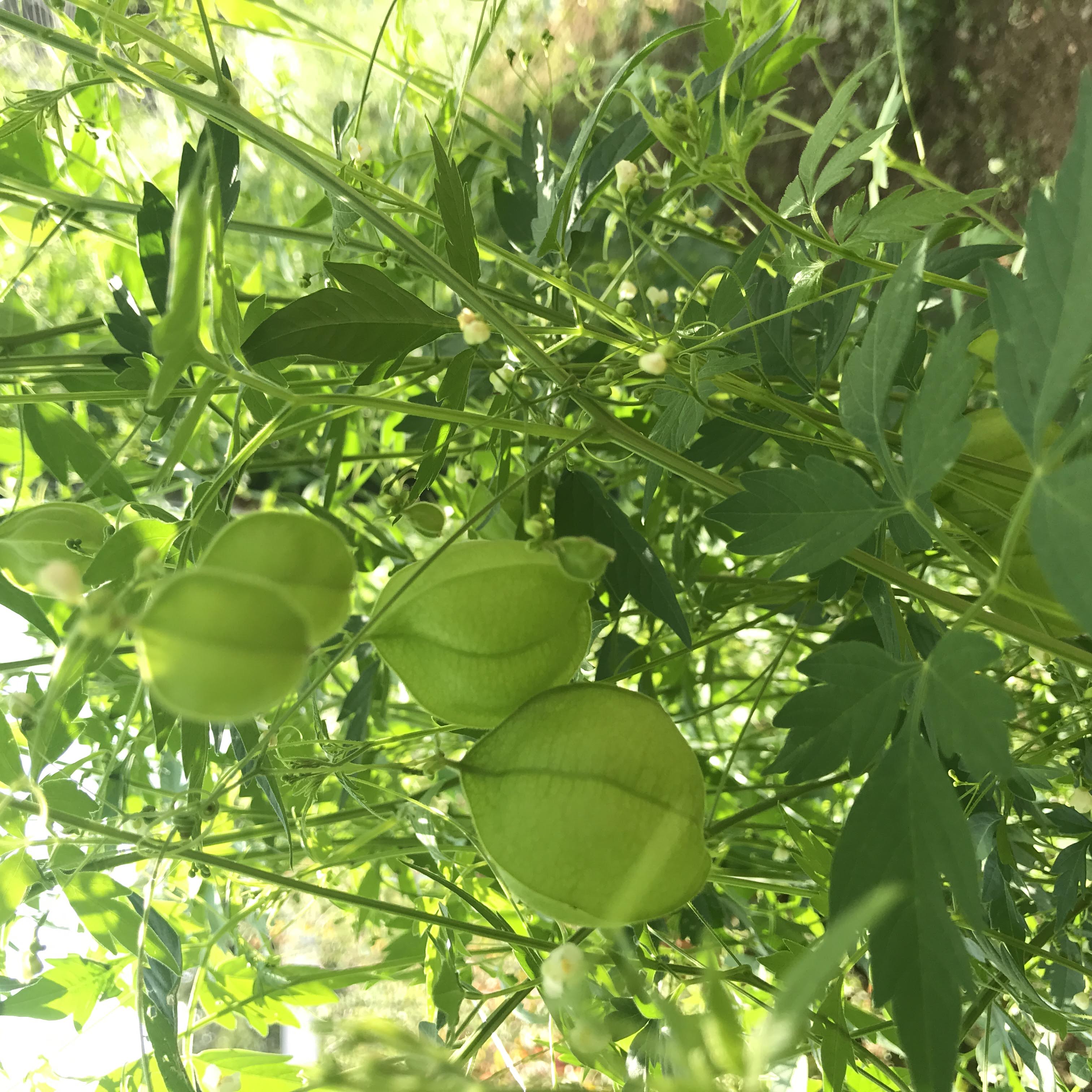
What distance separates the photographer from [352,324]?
1.35ft

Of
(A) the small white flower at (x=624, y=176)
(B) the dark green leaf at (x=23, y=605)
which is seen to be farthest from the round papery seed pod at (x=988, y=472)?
(B) the dark green leaf at (x=23, y=605)

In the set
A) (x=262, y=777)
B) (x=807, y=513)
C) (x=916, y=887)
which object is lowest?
(x=262, y=777)

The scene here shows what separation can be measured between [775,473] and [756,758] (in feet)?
2.32

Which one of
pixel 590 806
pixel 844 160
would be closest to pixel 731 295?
pixel 844 160

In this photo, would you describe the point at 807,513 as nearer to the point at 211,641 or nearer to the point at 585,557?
the point at 585,557

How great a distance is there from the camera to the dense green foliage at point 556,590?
283mm

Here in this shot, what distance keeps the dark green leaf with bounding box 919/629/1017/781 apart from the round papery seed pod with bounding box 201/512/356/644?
23 cm

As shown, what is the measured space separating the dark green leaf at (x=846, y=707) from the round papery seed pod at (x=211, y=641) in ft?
0.67

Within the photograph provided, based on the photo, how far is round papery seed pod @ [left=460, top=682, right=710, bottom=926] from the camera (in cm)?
33

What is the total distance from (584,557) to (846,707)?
0.12 m

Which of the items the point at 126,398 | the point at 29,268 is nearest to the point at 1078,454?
the point at 126,398

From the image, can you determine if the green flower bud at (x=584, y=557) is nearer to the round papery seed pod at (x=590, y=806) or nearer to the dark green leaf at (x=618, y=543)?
the round papery seed pod at (x=590, y=806)

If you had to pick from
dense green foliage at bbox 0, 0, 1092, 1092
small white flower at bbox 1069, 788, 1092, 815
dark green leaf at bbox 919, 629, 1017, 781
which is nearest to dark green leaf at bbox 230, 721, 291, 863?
dense green foliage at bbox 0, 0, 1092, 1092

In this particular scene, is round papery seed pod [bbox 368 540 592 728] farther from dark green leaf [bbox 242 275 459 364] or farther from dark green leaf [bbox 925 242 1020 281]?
dark green leaf [bbox 925 242 1020 281]
